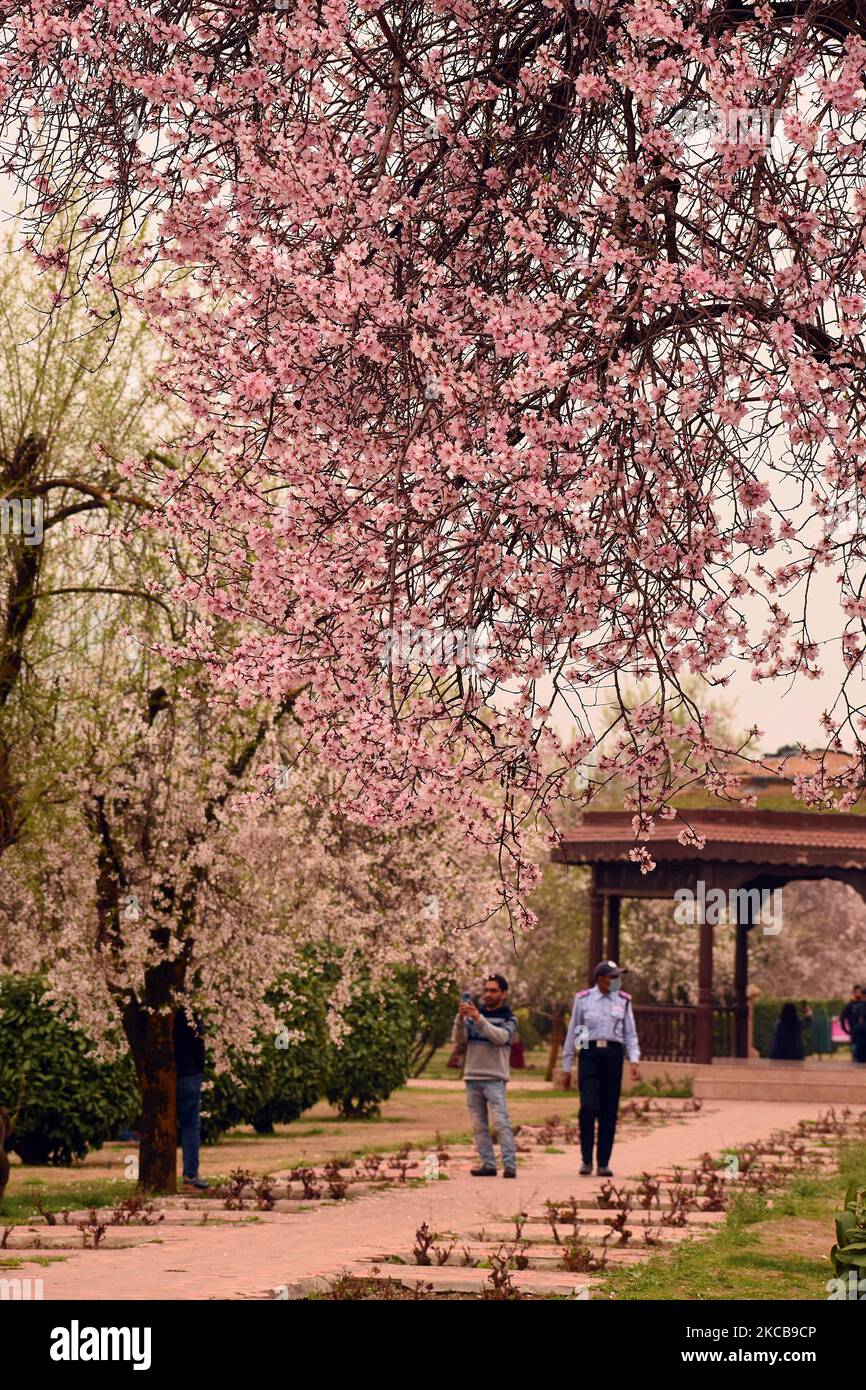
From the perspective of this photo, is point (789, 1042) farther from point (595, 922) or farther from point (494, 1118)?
point (494, 1118)

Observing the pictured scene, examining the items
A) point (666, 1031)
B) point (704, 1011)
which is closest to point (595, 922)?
point (666, 1031)

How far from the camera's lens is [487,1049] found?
15.8 metres

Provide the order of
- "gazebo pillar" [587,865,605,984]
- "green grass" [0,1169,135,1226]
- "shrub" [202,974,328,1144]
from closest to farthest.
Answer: "green grass" [0,1169,135,1226]
"shrub" [202,974,328,1144]
"gazebo pillar" [587,865,605,984]

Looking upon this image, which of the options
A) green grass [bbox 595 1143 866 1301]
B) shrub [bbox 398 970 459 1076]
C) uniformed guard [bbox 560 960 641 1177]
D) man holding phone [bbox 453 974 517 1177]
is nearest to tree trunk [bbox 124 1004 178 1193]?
man holding phone [bbox 453 974 517 1177]

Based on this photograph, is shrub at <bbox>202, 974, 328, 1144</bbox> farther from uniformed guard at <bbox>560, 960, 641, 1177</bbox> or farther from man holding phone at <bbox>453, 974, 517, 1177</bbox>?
uniformed guard at <bbox>560, 960, 641, 1177</bbox>

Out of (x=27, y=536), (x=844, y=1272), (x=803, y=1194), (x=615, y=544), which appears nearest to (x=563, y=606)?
(x=615, y=544)

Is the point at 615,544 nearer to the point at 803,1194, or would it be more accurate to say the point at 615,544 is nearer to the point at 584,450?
the point at 584,450

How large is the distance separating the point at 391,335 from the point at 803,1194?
902 cm

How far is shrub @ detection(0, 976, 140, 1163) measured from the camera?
16.8 meters

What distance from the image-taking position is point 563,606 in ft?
25.3

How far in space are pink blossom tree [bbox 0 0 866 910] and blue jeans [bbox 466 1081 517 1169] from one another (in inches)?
302

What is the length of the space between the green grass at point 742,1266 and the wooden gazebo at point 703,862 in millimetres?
16635

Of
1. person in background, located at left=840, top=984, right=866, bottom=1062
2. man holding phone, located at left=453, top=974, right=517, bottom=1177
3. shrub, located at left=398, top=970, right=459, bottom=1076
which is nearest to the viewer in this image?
man holding phone, located at left=453, top=974, right=517, bottom=1177

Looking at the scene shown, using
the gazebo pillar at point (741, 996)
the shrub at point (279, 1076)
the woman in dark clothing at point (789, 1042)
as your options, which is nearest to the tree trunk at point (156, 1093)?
the shrub at point (279, 1076)
